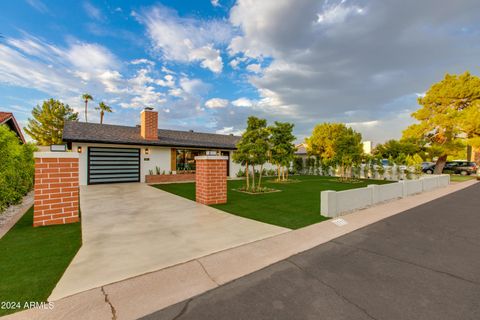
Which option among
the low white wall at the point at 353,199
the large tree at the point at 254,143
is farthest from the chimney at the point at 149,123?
the low white wall at the point at 353,199

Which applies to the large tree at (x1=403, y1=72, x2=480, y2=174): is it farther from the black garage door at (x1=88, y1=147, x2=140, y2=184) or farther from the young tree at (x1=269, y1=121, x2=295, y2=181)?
the black garage door at (x1=88, y1=147, x2=140, y2=184)

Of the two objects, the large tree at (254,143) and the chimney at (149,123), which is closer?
the large tree at (254,143)

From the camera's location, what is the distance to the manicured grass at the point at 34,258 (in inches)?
103

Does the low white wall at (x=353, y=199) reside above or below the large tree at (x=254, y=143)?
below

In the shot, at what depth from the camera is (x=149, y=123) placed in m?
16.1

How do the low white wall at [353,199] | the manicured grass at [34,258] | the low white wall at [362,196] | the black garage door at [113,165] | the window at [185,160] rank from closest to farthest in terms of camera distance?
the manicured grass at [34,258]
the low white wall at [362,196]
the low white wall at [353,199]
the black garage door at [113,165]
the window at [185,160]

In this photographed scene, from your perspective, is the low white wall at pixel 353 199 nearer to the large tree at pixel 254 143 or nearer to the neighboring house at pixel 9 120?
the large tree at pixel 254 143

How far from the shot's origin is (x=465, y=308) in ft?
8.11

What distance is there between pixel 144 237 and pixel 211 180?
374 centimetres

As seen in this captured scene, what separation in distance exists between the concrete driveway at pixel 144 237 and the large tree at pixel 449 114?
26671mm

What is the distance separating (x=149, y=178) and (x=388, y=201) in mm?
14383

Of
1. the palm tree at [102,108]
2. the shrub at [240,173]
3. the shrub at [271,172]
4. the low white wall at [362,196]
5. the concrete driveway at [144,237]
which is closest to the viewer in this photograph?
the concrete driveway at [144,237]

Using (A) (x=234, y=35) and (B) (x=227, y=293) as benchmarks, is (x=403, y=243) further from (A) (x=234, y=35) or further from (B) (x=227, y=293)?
(A) (x=234, y=35)

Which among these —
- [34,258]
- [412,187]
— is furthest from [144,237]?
[412,187]
